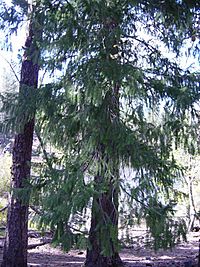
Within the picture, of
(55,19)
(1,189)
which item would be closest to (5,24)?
(55,19)

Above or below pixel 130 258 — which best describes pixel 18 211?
above

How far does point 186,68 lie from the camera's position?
5.30 metres

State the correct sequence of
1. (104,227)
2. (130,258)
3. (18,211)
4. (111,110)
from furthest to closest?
(130,258) < (18,211) < (111,110) < (104,227)

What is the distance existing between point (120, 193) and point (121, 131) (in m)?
0.86

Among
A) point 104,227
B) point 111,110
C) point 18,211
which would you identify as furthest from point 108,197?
point 18,211

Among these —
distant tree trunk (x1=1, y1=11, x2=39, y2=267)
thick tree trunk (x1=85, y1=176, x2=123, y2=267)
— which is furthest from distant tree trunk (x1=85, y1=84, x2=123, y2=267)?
distant tree trunk (x1=1, y1=11, x2=39, y2=267)

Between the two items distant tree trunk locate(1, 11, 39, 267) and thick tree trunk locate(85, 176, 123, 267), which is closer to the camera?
thick tree trunk locate(85, 176, 123, 267)

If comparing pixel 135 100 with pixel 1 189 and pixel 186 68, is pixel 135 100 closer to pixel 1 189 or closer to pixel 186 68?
pixel 186 68

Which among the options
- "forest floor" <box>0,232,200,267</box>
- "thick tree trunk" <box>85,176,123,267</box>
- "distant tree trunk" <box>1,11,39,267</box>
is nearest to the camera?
"thick tree trunk" <box>85,176,123,267</box>

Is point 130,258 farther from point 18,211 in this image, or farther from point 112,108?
point 112,108

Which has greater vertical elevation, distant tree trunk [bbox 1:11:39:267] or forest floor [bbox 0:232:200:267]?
distant tree trunk [bbox 1:11:39:267]

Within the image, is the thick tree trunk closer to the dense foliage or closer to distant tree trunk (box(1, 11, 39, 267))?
the dense foliage

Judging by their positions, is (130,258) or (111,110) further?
(130,258)

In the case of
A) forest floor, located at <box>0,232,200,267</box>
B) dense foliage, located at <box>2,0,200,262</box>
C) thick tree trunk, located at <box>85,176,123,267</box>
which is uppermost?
dense foliage, located at <box>2,0,200,262</box>
